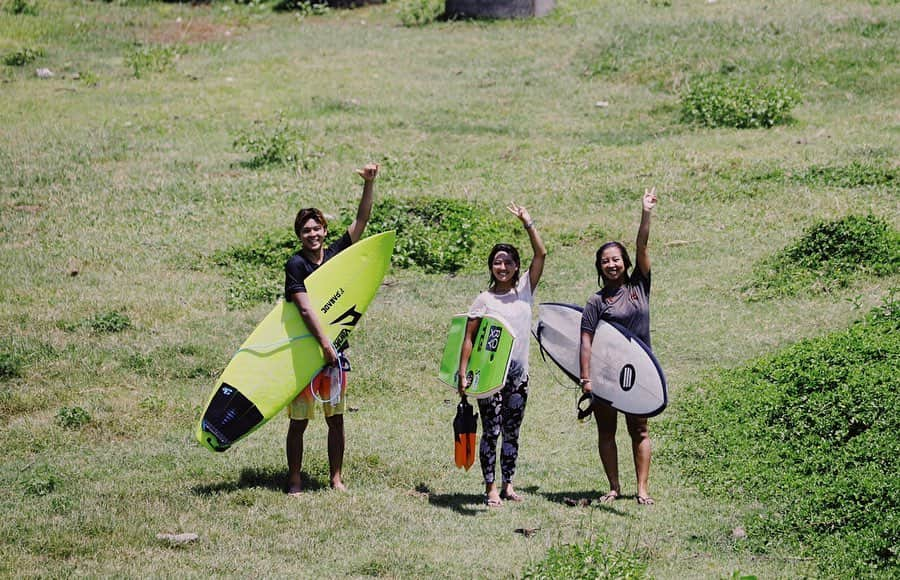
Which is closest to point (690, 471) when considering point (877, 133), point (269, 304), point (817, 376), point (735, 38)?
point (817, 376)

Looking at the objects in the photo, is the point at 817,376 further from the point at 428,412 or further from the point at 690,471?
the point at 428,412

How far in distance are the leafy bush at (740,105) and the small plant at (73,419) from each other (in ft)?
33.7

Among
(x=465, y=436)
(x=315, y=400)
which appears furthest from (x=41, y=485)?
(x=465, y=436)

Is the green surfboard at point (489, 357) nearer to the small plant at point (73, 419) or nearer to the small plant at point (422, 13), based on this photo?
the small plant at point (73, 419)

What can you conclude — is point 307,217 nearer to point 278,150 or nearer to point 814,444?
point 814,444

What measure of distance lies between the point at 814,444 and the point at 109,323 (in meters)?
5.99

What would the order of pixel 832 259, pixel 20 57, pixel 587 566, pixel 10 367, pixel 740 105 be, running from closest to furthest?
pixel 587 566 < pixel 10 367 < pixel 832 259 < pixel 740 105 < pixel 20 57

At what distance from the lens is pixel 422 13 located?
75.2 ft

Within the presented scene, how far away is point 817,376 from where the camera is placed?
317 inches

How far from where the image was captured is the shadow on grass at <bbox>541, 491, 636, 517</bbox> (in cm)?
693

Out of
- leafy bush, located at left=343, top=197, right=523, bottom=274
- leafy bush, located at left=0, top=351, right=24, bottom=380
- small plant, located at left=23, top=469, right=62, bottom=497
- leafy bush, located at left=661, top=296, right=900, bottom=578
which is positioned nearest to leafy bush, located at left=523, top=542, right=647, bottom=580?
leafy bush, located at left=661, top=296, right=900, bottom=578

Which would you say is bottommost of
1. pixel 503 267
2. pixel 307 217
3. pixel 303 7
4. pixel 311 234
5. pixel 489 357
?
pixel 489 357

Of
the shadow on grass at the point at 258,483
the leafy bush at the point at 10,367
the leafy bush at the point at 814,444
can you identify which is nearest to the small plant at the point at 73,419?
the leafy bush at the point at 10,367

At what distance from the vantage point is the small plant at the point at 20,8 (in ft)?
77.3
